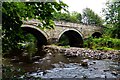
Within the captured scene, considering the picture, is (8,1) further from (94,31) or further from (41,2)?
(94,31)

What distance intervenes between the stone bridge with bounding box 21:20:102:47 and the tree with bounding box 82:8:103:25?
68.7 ft

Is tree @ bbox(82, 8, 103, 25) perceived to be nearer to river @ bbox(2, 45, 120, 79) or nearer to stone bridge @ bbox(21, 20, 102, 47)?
stone bridge @ bbox(21, 20, 102, 47)

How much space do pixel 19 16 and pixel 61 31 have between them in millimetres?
31107

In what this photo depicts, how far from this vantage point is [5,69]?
241 inches

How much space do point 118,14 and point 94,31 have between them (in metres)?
8.74

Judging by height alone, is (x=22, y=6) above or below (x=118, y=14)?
below

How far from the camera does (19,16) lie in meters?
4.18

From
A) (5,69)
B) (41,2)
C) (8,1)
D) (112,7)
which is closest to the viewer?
(8,1)

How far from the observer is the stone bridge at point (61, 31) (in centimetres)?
3138

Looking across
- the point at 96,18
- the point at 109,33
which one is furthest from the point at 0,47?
the point at 96,18

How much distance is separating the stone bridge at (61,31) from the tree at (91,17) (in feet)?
68.7

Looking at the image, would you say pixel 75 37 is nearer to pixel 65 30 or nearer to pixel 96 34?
pixel 96 34

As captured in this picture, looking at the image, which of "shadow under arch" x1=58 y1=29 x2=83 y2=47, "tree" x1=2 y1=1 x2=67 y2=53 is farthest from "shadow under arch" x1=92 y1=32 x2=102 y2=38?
"tree" x1=2 y1=1 x2=67 y2=53

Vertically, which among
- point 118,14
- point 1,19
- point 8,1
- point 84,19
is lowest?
point 1,19
